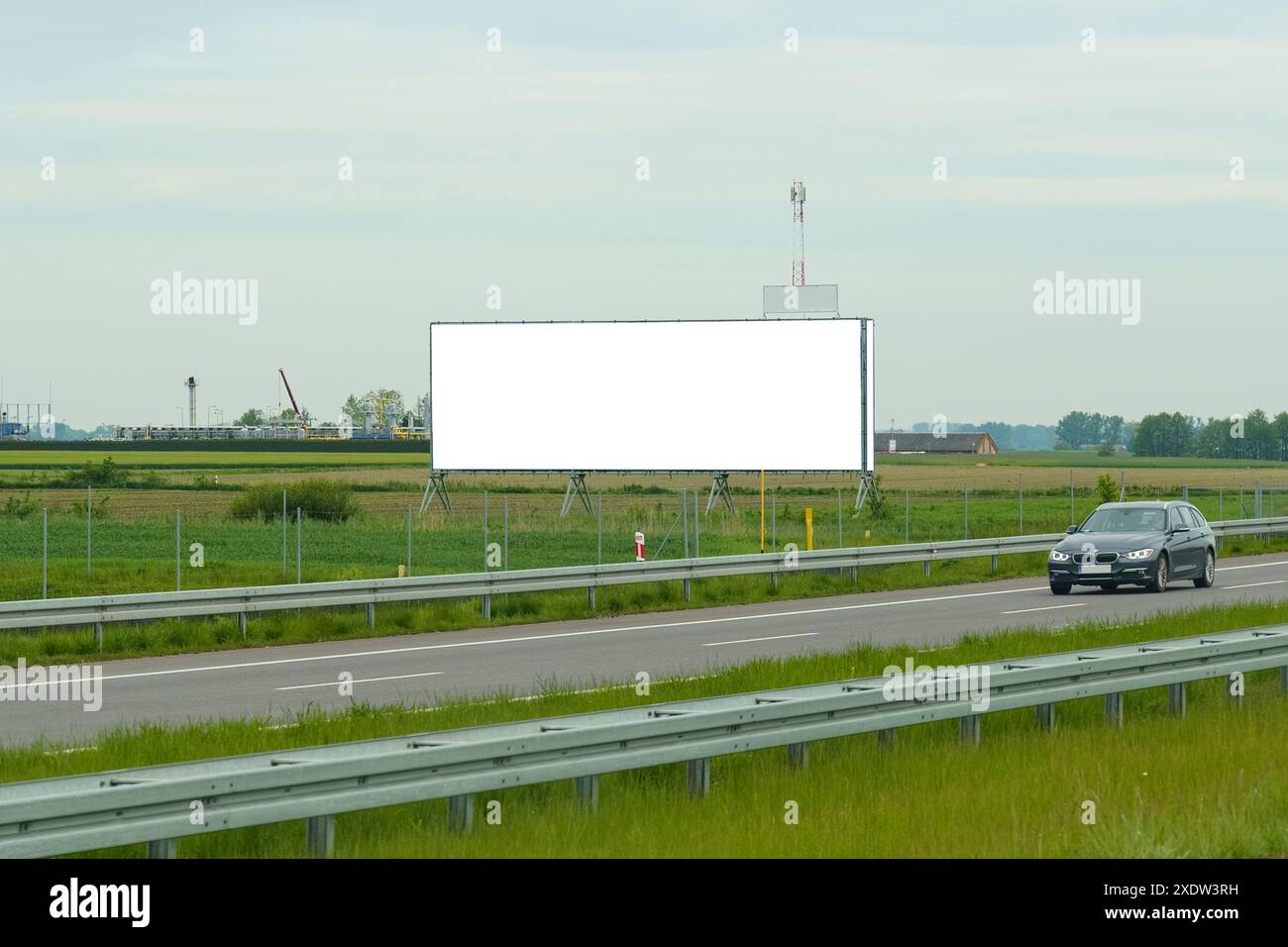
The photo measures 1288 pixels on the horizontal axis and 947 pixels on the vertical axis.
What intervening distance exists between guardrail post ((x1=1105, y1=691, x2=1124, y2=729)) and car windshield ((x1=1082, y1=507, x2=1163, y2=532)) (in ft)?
54.1

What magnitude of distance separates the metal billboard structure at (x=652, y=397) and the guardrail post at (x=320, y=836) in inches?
1742

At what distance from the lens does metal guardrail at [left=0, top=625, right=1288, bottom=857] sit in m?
7.82

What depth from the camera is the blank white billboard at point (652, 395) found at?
5297 cm

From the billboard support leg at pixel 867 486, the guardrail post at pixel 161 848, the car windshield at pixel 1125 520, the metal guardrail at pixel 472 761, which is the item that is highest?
the billboard support leg at pixel 867 486

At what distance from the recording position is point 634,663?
747 inches

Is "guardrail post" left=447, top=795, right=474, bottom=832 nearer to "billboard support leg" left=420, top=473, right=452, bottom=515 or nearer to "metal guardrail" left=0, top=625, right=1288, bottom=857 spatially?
"metal guardrail" left=0, top=625, right=1288, bottom=857

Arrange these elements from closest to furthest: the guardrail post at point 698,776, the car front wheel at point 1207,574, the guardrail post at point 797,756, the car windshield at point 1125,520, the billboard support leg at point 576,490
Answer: the guardrail post at point 698,776, the guardrail post at point 797,756, the car windshield at point 1125,520, the car front wheel at point 1207,574, the billboard support leg at point 576,490

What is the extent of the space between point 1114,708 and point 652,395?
135 feet

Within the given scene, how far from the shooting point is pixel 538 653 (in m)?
20.6

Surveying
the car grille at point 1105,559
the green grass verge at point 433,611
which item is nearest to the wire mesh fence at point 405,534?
the green grass verge at point 433,611

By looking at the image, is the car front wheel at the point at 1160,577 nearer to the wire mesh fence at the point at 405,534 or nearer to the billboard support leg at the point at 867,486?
the wire mesh fence at the point at 405,534

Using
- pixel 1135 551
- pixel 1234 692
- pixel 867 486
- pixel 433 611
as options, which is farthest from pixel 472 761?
pixel 867 486
